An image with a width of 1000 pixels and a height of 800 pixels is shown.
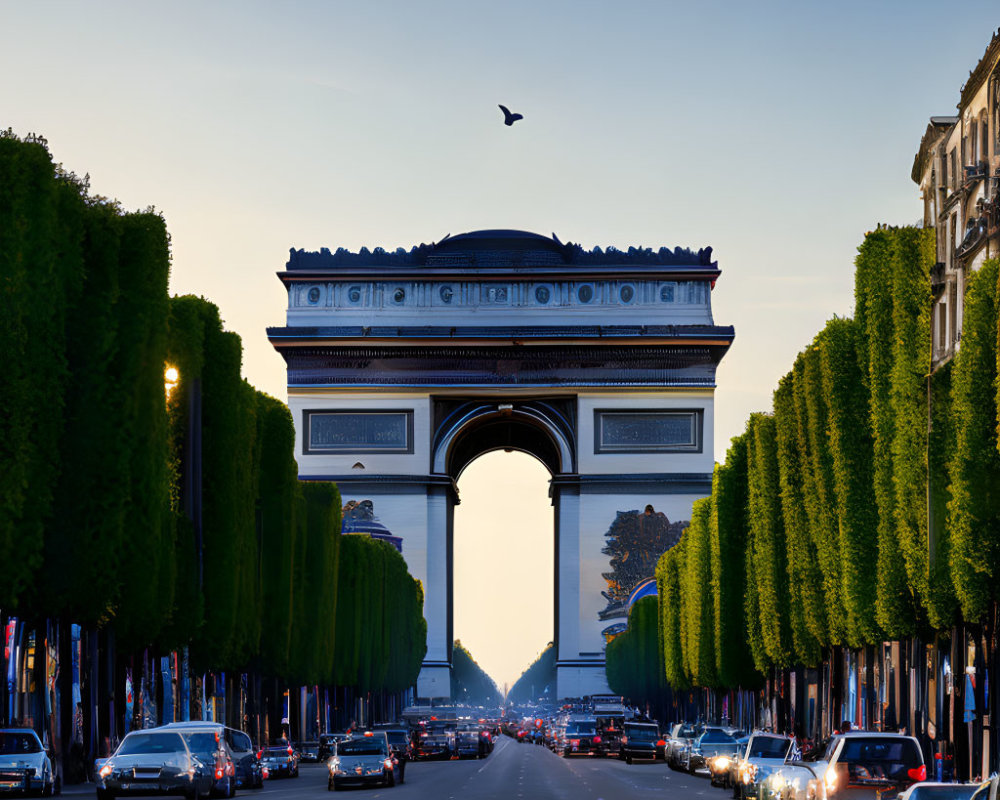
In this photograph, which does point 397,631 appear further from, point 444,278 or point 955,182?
point 955,182

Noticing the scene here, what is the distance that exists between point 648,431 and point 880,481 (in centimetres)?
7056

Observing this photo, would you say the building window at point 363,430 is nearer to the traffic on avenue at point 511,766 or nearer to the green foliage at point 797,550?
the traffic on avenue at point 511,766

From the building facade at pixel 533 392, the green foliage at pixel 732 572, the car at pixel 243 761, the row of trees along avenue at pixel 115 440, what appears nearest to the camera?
the row of trees along avenue at pixel 115 440

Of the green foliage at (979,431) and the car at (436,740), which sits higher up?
the green foliage at (979,431)

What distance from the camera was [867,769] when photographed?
26.7m

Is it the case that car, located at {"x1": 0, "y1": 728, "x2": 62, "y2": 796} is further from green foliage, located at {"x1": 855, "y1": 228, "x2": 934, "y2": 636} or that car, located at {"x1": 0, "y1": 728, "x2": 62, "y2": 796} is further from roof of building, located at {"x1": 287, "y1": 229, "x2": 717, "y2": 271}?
roof of building, located at {"x1": 287, "y1": 229, "x2": 717, "y2": 271}

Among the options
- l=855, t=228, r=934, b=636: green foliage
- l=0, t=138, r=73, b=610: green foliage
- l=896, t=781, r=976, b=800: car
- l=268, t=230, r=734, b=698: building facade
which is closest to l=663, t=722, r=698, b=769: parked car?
l=855, t=228, r=934, b=636: green foliage

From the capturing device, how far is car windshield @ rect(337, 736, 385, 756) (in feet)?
150

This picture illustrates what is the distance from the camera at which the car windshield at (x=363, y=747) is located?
4581 cm

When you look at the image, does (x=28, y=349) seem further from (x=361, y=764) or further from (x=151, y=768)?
(x=361, y=764)

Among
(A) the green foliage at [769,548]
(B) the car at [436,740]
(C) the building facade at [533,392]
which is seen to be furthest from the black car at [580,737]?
(C) the building facade at [533,392]

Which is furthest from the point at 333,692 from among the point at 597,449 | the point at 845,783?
the point at 845,783

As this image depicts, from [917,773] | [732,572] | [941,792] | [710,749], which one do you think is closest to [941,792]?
[941,792]

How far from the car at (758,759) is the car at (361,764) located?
333 inches
